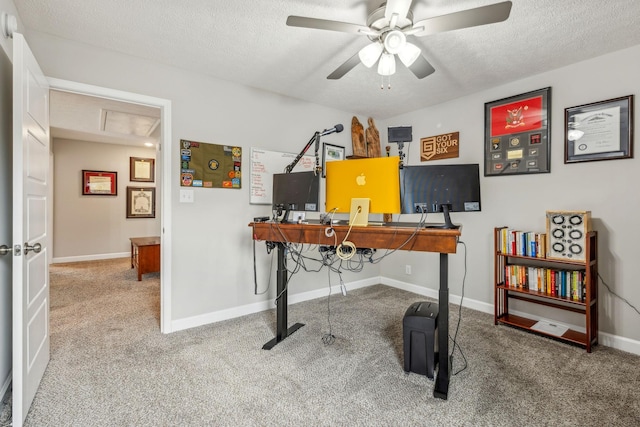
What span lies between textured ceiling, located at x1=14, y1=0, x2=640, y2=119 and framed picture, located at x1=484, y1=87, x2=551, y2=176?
0.24 meters

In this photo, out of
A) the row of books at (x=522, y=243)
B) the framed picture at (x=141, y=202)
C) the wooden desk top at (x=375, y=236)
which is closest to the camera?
the wooden desk top at (x=375, y=236)

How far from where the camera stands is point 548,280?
2611 mm

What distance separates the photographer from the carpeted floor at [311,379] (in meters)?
1.62

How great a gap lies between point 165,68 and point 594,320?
4.11m

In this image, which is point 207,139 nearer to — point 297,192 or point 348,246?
point 297,192

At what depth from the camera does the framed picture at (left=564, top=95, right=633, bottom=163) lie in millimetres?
2354

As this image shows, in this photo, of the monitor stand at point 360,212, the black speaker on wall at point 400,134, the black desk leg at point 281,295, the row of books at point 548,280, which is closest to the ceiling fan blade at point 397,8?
the black speaker on wall at point 400,134

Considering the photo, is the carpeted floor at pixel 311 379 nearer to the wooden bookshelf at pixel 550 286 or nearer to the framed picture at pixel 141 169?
the wooden bookshelf at pixel 550 286

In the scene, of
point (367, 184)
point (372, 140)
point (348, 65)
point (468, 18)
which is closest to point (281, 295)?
point (367, 184)

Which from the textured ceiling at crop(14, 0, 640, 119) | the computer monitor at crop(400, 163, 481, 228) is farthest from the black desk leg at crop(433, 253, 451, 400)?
the textured ceiling at crop(14, 0, 640, 119)

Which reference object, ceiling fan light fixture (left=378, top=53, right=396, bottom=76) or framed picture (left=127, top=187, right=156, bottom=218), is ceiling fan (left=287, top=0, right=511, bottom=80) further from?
framed picture (left=127, top=187, right=156, bottom=218)

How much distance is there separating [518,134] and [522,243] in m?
1.04

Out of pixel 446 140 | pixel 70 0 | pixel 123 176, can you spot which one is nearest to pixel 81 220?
pixel 123 176

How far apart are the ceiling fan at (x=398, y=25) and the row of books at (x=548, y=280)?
198 cm
